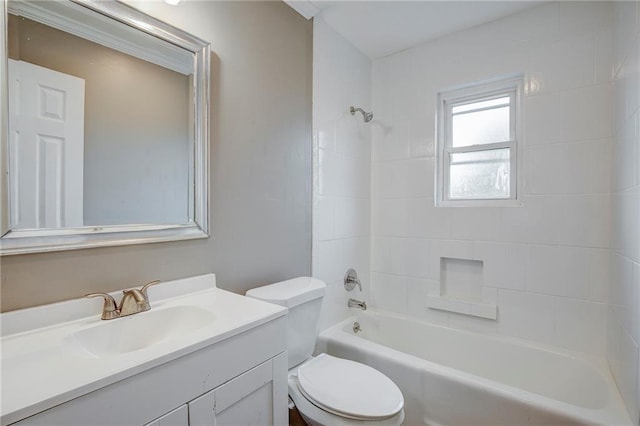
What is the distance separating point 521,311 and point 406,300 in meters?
0.73

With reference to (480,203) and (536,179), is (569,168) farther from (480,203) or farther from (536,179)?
(480,203)

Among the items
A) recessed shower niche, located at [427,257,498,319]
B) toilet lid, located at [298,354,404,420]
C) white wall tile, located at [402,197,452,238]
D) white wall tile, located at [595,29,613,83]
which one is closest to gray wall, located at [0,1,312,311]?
toilet lid, located at [298,354,404,420]

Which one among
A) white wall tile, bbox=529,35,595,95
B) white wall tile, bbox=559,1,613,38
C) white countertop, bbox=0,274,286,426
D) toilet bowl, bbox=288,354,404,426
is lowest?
toilet bowl, bbox=288,354,404,426

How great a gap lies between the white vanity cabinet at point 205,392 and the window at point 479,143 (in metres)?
1.68

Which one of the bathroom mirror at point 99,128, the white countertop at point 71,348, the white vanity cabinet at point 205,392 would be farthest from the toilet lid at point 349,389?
the bathroom mirror at point 99,128

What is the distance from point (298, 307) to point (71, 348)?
832mm

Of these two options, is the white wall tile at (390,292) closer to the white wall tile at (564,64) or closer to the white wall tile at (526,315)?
the white wall tile at (526,315)

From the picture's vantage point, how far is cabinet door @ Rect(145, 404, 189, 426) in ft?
2.52

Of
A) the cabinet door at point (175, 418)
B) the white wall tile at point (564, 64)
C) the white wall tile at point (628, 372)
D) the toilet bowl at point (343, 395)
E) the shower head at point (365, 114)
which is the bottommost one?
the toilet bowl at point (343, 395)

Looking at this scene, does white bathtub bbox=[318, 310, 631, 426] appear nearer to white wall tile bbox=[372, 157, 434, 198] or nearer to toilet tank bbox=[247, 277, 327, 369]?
toilet tank bbox=[247, 277, 327, 369]

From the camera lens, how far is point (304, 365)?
58.0 inches

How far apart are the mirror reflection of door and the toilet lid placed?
110 centimetres

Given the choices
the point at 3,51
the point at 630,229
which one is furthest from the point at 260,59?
the point at 630,229

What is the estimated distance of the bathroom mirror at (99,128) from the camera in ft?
3.00
